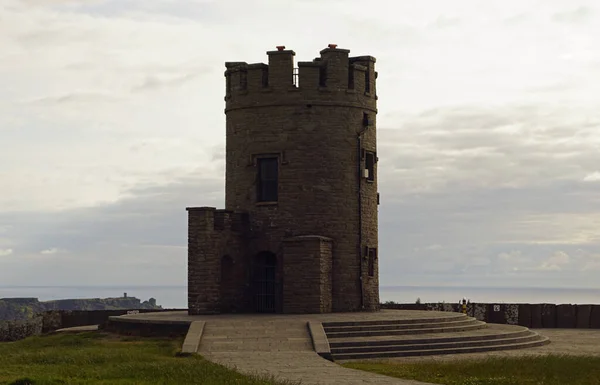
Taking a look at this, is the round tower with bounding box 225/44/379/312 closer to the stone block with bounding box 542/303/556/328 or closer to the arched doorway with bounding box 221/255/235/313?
the arched doorway with bounding box 221/255/235/313

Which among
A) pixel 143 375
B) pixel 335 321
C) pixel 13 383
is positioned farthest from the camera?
pixel 335 321

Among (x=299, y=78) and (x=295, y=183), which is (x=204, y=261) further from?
(x=299, y=78)

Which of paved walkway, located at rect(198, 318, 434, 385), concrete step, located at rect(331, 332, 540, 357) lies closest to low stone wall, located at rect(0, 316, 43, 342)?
paved walkway, located at rect(198, 318, 434, 385)

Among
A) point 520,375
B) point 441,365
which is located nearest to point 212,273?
point 441,365

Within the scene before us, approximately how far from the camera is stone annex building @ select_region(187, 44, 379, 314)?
1405 inches

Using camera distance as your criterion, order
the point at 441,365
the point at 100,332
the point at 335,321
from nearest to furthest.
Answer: the point at 441,365, the point at 335,321, the point at 100,332

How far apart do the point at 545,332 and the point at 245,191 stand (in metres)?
13.0

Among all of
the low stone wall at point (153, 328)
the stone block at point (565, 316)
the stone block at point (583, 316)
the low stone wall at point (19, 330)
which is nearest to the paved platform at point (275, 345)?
the low stone wall at point (153, 328)

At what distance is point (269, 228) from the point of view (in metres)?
36.0

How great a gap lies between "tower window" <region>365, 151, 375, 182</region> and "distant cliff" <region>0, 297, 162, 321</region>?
159 ft

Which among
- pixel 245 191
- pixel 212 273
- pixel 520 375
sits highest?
pixel 245 191

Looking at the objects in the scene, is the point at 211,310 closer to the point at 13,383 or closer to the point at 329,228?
the point at 329,228

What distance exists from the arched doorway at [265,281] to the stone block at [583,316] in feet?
44.3

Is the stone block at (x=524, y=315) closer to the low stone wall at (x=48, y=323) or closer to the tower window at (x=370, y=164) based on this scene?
the tower window at (x=370, y=164)
